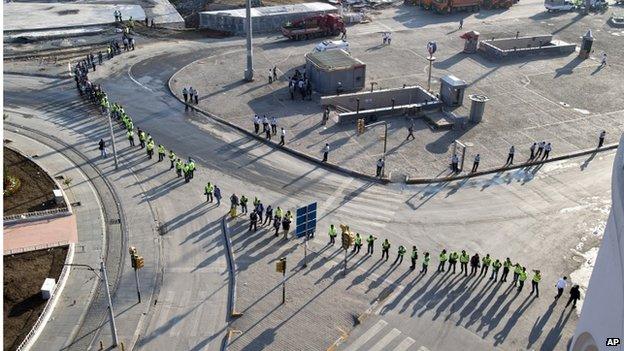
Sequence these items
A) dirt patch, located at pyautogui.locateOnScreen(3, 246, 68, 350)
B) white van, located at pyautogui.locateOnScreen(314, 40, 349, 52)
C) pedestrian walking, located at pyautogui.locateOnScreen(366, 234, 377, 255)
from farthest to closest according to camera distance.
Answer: white van, located at pyautogui.locateOnScreen(314, 40, 349, 52), pedestrian walking, located at pyautogui.locateOnScreen(366, 234, 377, 255), dirt patch, located at pyautogui.locateOnScreen(3, 246, 68, 350)

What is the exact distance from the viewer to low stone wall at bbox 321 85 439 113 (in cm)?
4703

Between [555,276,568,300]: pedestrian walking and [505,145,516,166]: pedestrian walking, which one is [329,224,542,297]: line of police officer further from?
[505,145,516,166]: pedestrian walking

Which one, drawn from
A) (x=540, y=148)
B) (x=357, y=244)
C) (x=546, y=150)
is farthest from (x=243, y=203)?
(x=546, y=150)

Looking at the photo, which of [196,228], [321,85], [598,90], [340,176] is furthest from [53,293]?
[598,90]

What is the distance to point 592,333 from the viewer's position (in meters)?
17.0

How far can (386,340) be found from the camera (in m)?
24.7

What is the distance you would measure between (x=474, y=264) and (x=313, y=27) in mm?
41385

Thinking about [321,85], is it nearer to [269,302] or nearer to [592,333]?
[269,302]

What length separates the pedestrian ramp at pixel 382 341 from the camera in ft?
79.5

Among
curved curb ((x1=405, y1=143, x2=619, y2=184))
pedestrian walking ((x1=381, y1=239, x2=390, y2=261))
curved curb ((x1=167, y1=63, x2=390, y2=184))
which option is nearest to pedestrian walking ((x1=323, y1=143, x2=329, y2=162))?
curved curb ((x1=167, y1=63, x2=390, y2=184))

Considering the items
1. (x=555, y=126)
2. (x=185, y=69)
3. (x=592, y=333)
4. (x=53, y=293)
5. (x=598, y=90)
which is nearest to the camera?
(x=592, y=333)

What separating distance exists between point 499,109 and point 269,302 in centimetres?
2859

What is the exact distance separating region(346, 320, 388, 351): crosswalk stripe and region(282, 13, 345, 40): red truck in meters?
42.9

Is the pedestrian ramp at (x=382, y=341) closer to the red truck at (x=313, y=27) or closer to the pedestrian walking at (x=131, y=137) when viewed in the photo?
the pedestrian walking at (x=131, y=137)
